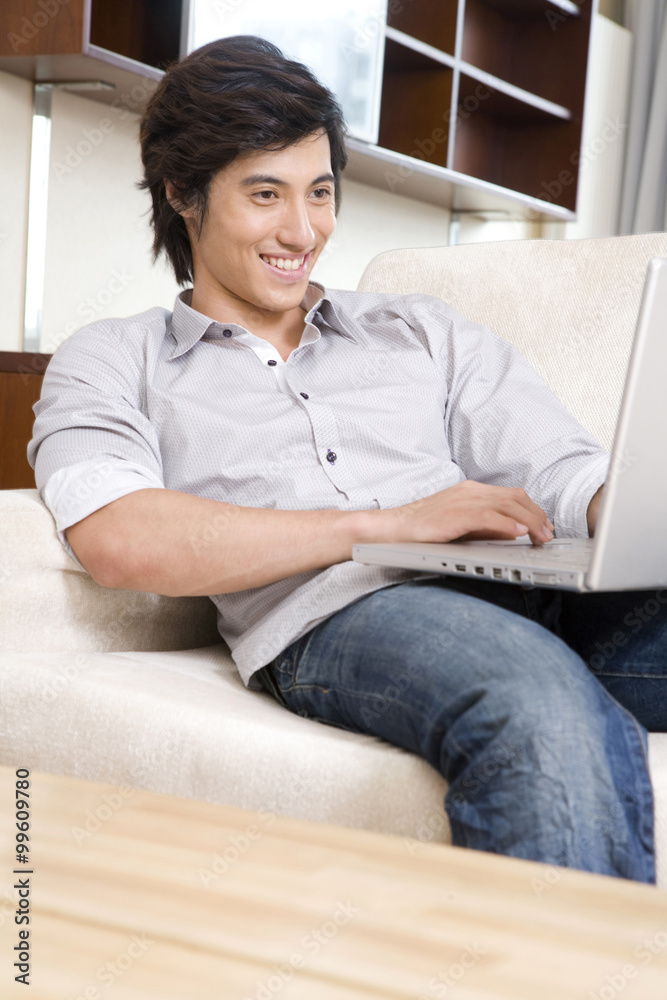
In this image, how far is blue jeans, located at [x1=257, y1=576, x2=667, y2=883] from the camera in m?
0.75

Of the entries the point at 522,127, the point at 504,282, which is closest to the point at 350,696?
the point at 504,282

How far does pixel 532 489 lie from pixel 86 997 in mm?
937

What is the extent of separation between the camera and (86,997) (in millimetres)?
384

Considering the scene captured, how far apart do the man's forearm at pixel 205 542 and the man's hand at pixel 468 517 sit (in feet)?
0.14

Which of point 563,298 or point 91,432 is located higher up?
point 563,298

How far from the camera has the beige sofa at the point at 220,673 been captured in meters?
0.90

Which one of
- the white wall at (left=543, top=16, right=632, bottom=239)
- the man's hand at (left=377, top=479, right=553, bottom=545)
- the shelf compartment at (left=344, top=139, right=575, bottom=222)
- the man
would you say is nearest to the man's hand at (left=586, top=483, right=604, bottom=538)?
the man

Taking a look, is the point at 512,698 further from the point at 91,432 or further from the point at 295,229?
the point at 295,229

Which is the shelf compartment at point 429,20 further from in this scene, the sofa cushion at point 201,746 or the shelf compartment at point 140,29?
the sofa cushion at point 201,746

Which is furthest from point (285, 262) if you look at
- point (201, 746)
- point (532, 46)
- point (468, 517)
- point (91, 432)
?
point (532, 46)

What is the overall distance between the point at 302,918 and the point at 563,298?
48.1 inches

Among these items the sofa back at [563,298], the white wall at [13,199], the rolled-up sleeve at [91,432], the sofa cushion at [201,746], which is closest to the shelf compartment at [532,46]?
the white wall at [13,199]

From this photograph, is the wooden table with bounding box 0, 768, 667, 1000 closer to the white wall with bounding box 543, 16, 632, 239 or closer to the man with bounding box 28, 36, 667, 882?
the man with bounding box 28, 36, 667, 882

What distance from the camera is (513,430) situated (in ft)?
4.21
